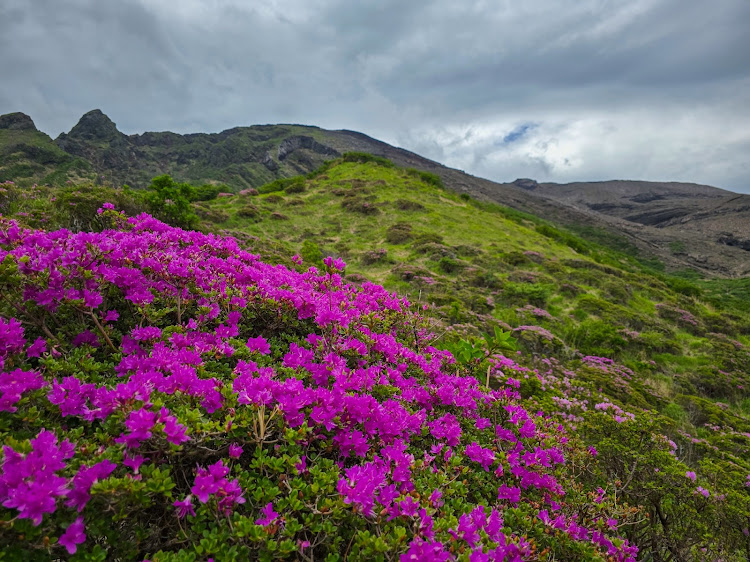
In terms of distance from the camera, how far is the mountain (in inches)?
2672

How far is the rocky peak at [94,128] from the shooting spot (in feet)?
407

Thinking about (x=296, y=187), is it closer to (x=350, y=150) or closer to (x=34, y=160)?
(x=34, y=160)

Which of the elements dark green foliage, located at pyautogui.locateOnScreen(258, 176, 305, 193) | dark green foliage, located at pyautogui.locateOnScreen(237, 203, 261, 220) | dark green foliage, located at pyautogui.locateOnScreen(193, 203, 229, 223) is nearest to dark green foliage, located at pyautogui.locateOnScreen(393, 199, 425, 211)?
dark green foliage, located at pyautogui.locateOnScreen(258, 176, 305, 193)

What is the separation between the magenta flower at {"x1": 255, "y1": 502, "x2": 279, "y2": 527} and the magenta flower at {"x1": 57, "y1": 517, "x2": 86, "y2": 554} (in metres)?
0.58

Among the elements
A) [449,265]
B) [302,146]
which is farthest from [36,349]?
[302,146]

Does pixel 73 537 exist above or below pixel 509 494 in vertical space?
above

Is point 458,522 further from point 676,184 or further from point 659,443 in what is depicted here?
point 676,184

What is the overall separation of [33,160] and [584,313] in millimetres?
111868

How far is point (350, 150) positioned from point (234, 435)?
448ft

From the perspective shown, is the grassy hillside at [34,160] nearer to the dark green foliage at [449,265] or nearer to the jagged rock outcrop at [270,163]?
the jagged rock outcrop at [270,163]

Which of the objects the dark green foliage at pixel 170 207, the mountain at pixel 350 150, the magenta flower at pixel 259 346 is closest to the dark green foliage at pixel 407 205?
the dark green foliage at pixel 170 207

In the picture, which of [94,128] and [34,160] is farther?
[94,128]

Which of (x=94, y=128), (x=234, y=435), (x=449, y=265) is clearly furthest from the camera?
(x=94, y=128)

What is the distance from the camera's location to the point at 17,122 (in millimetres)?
96125
